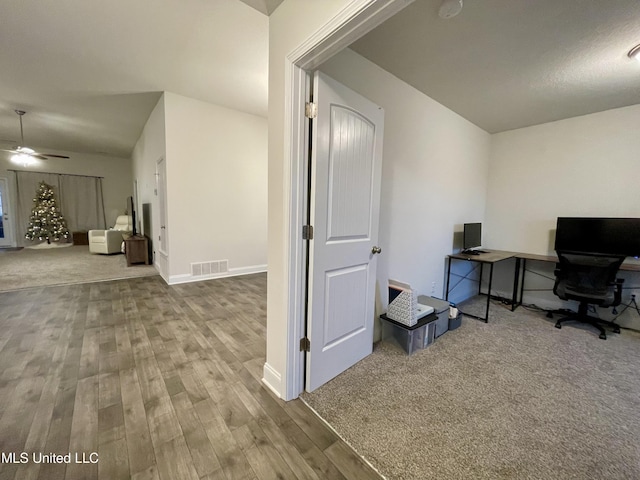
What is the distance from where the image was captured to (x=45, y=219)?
712cm

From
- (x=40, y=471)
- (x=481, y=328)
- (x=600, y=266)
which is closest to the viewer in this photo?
(x=40, y=471)

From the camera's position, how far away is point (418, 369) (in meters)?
2.02

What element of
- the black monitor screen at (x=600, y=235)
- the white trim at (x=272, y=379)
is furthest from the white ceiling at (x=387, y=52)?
the white trim at (x=272, y=379)

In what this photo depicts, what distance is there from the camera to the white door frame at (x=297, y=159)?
124 centimetres

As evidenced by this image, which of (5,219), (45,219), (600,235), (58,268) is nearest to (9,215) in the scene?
(5,219)

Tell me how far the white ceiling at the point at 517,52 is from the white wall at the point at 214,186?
2922mm

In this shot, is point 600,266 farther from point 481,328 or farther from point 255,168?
point 255,168

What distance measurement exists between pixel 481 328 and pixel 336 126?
8.58 ft

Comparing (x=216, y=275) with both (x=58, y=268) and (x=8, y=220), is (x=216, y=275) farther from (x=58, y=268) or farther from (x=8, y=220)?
(x=8, y=220)

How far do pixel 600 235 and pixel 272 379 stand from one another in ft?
12.9

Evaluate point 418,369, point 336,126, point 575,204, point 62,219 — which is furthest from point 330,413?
point 62,219

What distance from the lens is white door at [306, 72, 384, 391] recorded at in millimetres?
1597

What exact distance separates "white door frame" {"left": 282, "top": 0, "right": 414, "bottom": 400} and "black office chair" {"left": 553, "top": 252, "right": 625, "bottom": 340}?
2.95 meters

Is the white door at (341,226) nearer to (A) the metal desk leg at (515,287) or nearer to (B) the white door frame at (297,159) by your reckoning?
(B) the white door frame at (297,159)
